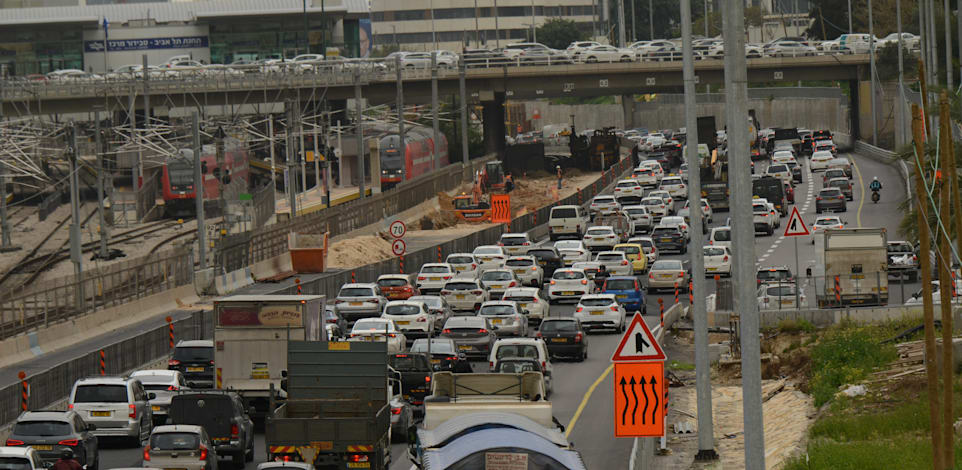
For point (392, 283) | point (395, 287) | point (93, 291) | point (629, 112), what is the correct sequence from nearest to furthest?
1. point (93, 291)
2. point (395, 287)
3. point (392, 283)
4. point (629, 112)

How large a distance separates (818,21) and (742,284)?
14833 centimetres

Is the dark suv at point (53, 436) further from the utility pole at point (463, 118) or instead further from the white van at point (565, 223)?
the utility pole at point (463, 118)

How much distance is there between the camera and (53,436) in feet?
79.2

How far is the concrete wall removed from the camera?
142 m

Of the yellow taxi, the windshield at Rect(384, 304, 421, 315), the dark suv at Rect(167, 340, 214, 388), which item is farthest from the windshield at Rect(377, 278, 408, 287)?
the dark suv at Rect(167, 340, 214, 388)

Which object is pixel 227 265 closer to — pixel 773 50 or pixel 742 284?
pixel 742 284

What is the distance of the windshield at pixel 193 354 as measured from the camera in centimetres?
3366

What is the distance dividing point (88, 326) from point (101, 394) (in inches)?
640

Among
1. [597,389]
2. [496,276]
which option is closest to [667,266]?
[496,276]

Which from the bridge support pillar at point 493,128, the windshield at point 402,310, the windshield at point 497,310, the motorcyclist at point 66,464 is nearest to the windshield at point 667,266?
the windshield at point 497,310

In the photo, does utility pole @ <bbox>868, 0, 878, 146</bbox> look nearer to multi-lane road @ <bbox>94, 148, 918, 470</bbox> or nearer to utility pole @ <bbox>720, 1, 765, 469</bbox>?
multi-lane road @ <bbox>94, 148, 918, 470</bbox>

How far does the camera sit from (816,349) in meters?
35.8

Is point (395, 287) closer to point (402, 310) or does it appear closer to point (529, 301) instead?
point (529, 301)

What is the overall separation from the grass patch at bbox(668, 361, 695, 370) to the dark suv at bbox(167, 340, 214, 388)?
11661 millimetres
